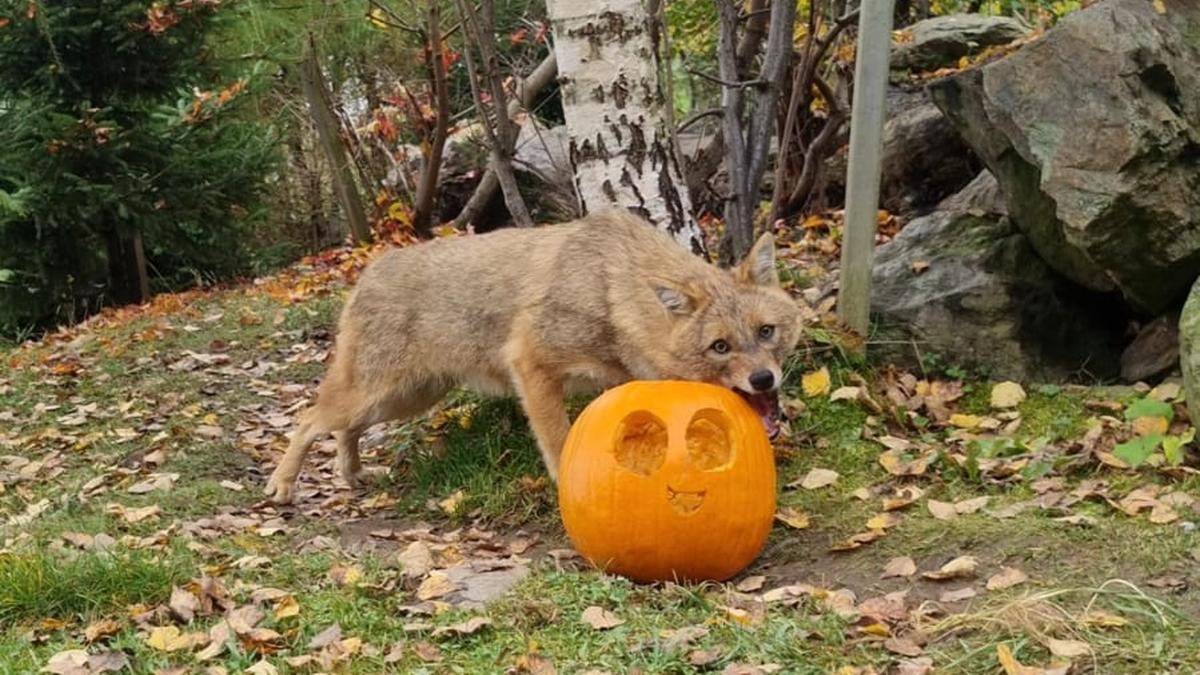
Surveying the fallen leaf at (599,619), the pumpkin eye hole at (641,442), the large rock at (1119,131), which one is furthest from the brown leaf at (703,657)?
the large rock at (1119,131)

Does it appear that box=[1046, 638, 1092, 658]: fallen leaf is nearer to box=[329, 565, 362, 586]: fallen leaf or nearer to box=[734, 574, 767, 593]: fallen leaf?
box=[734, 574, 767, 593]: fallen leaf

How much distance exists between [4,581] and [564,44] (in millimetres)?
3836

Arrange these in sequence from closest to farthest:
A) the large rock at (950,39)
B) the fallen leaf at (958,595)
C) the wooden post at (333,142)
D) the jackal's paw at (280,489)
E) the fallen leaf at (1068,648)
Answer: the fallen leaf at (1068,648)
the fallen leaf at (958,595)
the jackal's paw at (280,489)
the large rock at (950,39)
the wooden post at (333,142)

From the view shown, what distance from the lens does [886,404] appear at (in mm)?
6711

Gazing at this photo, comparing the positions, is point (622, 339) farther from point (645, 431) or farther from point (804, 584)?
point (804, 584)

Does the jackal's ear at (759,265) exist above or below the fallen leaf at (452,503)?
above

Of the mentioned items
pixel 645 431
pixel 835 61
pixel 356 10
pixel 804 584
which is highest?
pixel 356 10

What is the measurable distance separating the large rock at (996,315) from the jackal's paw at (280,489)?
3299mm

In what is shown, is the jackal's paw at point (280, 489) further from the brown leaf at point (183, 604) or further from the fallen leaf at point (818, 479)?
the fallen leaf at point (818, 479)

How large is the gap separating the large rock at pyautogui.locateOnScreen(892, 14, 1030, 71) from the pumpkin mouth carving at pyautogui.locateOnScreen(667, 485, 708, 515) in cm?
695

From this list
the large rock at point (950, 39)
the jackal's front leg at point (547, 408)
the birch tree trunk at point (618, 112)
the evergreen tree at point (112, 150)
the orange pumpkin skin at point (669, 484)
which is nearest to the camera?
the orange pumpkin skin at point (669, 484)

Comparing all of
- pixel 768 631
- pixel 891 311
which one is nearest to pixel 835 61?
pixel 891 311

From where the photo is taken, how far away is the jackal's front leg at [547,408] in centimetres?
628

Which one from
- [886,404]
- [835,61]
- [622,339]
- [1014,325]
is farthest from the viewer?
[835,61]
